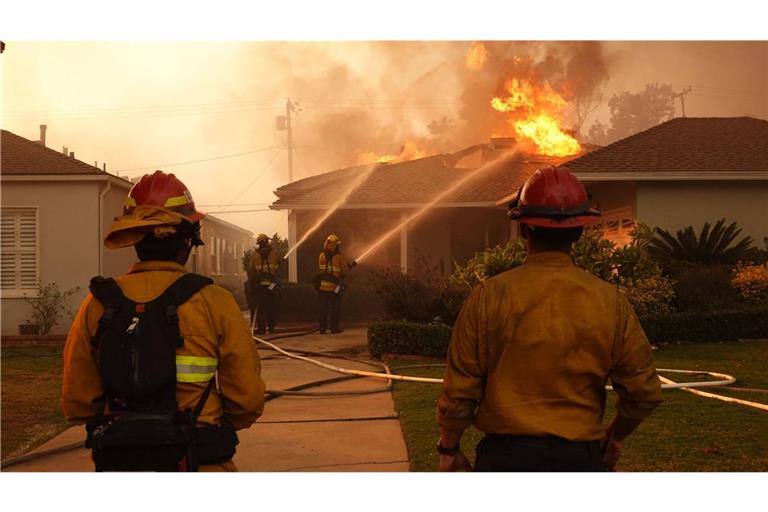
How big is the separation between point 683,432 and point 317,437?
2.95 m

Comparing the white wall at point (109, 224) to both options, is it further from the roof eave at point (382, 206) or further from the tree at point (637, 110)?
the tree at point (637, 110)

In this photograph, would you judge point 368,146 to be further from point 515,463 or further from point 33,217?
point 515,463

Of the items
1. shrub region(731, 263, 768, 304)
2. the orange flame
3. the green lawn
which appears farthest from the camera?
the orange flame

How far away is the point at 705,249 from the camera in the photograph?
14.7 m

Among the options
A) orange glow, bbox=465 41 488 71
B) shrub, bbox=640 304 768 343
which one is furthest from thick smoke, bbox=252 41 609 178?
shrub, bbox=640 304 768 343

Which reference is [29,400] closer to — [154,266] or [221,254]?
[154,266]

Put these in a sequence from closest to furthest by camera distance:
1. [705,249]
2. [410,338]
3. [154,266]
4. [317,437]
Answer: [154,266], [317,437], [410,338], [705,249]

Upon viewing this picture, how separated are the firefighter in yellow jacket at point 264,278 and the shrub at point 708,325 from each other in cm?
710

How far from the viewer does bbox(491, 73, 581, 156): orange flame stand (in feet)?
71.9

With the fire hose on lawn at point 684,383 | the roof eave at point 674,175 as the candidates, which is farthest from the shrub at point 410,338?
the roof eave at point 674,175

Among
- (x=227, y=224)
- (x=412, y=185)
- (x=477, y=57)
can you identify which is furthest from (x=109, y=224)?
(x=227, y=224)

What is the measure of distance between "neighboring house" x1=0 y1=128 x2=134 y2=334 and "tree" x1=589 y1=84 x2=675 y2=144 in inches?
555

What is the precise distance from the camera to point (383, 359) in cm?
1153

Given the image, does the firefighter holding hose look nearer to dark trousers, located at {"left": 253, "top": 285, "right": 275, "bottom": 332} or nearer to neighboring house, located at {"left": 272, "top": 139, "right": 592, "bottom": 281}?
dark trousers, located at {"left": 253, "top": 285, "right": 275, "bottom": 332}
